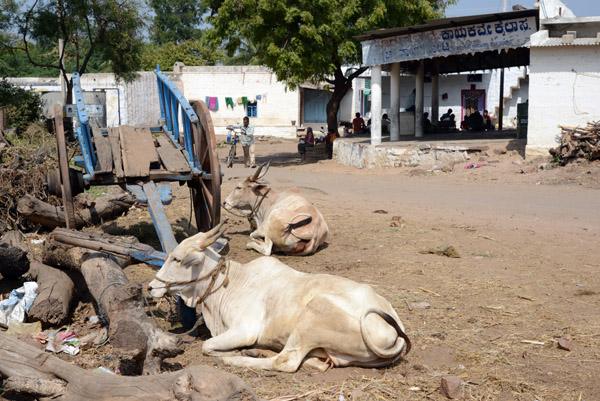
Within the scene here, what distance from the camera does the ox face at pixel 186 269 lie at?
14.1 ft

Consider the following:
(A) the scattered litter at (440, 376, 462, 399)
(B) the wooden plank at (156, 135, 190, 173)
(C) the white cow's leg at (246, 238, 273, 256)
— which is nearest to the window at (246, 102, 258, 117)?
Answer: (B) the wooden plank at (156, 135, 190, 173)

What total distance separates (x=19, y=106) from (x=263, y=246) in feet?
53.2

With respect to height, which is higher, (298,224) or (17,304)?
(298,224)

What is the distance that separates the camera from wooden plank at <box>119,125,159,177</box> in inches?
248

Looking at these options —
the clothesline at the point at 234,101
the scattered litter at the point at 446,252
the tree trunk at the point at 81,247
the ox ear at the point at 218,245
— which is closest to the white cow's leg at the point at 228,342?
the ox ear at the point at 218,245

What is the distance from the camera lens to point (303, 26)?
17.0m

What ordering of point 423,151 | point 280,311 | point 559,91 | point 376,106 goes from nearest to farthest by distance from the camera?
point 280,311 < point 559,91 < point 423,151 < point 376,106

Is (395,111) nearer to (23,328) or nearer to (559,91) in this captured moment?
(559,91)

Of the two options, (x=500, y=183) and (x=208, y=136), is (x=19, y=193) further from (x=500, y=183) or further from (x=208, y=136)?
(x=500, y=183)

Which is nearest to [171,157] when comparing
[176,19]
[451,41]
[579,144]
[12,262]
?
[12,262]

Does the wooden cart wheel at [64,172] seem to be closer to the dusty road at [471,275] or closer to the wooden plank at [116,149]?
the wooden plank at [116,149]

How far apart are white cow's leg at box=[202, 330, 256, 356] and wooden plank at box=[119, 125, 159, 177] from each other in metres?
2.57

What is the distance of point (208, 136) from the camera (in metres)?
6.30

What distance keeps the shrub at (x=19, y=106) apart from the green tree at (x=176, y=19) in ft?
101
